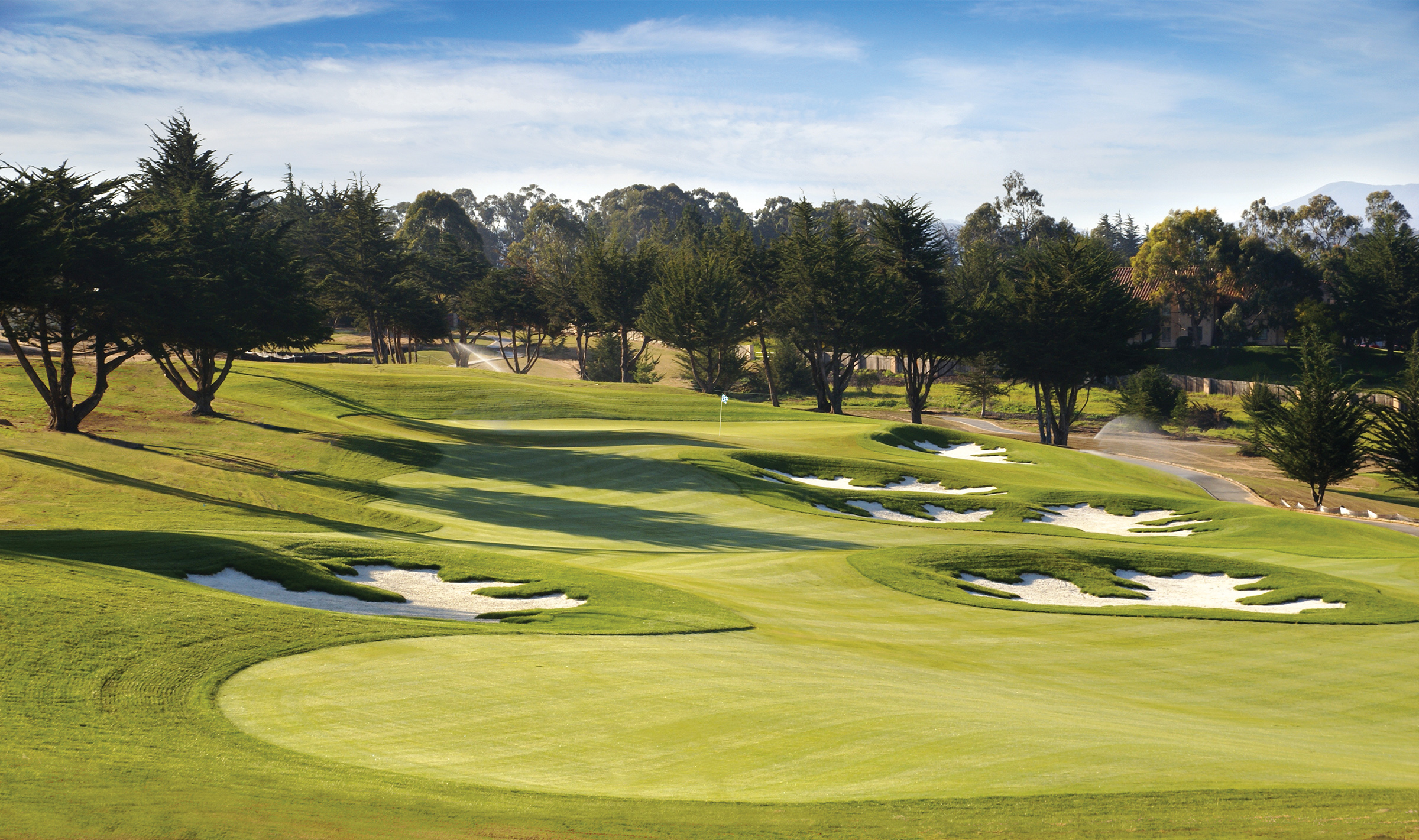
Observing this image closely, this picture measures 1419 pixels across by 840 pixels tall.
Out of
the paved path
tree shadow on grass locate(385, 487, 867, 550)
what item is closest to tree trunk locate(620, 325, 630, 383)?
the paved path

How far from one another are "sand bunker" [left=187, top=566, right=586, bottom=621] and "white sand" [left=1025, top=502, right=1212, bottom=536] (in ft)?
75.0

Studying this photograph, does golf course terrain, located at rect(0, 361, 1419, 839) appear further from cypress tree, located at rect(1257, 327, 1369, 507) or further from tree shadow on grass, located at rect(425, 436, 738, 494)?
cypress tree, located at rect(1257, 327, 1369, 507)

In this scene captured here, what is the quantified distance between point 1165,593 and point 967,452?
96.5 ft

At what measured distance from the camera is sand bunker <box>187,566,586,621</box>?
51.5 feet

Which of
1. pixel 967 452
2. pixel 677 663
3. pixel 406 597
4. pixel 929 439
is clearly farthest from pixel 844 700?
pixel 929 439

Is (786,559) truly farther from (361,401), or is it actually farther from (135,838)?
(361,401)

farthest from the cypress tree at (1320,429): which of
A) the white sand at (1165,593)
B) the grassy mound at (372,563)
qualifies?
the grassy mound at (372,563)

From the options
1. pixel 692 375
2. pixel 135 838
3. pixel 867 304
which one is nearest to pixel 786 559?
pixel 135 838

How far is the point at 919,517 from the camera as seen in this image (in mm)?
34406

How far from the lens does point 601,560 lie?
74.9 ft

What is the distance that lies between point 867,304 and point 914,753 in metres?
65.2

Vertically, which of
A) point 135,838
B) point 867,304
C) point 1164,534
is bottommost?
point 1164,534

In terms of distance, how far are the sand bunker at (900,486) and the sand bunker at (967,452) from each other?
9.16 meters

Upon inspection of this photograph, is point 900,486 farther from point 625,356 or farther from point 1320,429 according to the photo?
point 625,356
